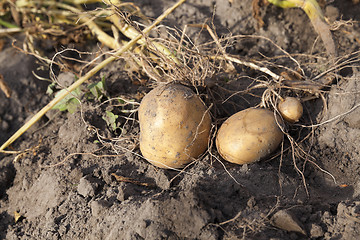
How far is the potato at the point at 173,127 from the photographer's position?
1.98 meters

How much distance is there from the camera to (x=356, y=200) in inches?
69.3

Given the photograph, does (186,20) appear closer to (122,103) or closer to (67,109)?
(122,103)

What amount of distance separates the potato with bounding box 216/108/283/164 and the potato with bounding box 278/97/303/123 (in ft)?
0.34

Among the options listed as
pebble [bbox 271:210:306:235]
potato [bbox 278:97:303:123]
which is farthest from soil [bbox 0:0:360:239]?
potato [bbox 278:97:303:123]

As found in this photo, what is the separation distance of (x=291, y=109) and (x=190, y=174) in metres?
0.69

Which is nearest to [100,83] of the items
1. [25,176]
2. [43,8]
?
[25,176]

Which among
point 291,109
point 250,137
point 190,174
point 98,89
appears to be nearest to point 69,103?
point 98,89

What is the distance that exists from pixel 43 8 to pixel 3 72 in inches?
26.2

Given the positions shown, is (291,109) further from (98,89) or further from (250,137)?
(98,89)

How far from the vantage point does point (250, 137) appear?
198cm

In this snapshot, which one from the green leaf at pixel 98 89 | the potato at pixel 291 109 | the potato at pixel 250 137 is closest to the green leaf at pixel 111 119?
the green leaf at pixel 98 89

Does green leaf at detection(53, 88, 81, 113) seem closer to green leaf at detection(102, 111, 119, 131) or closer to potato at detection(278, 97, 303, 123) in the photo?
green leaf at detection(102, 111, 119, 131)

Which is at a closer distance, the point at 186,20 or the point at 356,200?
the point at 356,200

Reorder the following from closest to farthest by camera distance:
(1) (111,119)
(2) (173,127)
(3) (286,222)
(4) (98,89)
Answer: (3) (286,222) → (2) (173,127) → (1) (111,119) → (4) (98,89)
